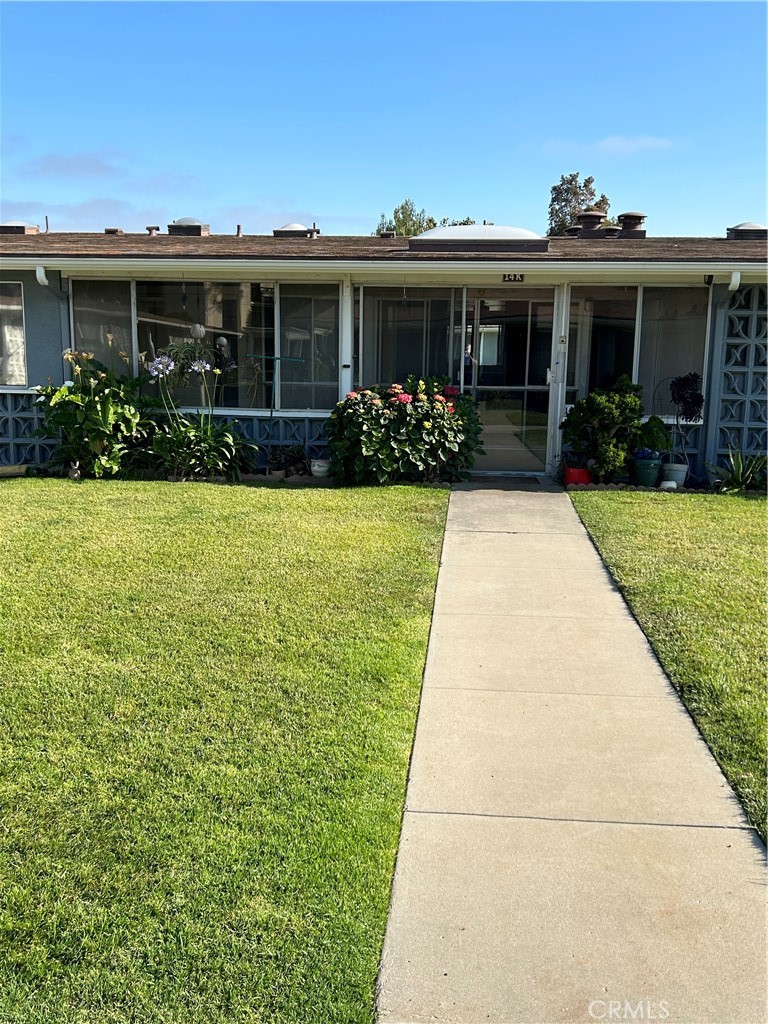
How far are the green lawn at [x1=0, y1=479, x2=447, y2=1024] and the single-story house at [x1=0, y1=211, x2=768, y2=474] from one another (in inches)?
186

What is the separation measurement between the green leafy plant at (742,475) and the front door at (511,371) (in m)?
2.26

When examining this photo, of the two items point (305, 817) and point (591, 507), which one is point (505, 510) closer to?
point (591, 507)

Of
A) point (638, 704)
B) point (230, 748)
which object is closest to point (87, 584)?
point (230, 748)

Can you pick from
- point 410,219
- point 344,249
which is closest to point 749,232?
point 344,249

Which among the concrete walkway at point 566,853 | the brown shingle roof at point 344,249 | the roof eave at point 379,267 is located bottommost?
the concrete walkway at point 566,853

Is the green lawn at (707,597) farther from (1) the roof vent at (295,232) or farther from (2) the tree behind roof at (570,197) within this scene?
(2) the tree behind roof at (570,197)

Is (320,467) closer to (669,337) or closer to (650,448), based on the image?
(650,448)

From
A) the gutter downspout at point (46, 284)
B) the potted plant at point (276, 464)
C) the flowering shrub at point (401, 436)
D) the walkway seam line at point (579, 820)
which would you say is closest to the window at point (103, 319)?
the gutter downspout at point (46, 284)

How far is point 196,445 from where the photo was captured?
10516 mm

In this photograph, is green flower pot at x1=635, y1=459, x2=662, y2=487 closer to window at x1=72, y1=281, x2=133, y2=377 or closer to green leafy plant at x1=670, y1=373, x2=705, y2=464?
green leafy plant at x1=670, y1=373, x2=705, y2=464

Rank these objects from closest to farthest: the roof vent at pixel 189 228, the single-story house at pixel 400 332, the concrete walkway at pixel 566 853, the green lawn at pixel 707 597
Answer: the concrete walkway at pixel 566 853 < the green lawn at pixel 707 597 < the single-story house at pixel 400 332 < the roof vent at pixel 189 228

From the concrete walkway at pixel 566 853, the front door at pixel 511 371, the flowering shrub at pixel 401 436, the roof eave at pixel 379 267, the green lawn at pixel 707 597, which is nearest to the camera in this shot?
the concrete walkway at pixel 566 853

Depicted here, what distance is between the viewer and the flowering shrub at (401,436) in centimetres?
1009

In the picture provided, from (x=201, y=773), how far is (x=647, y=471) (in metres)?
7.89
